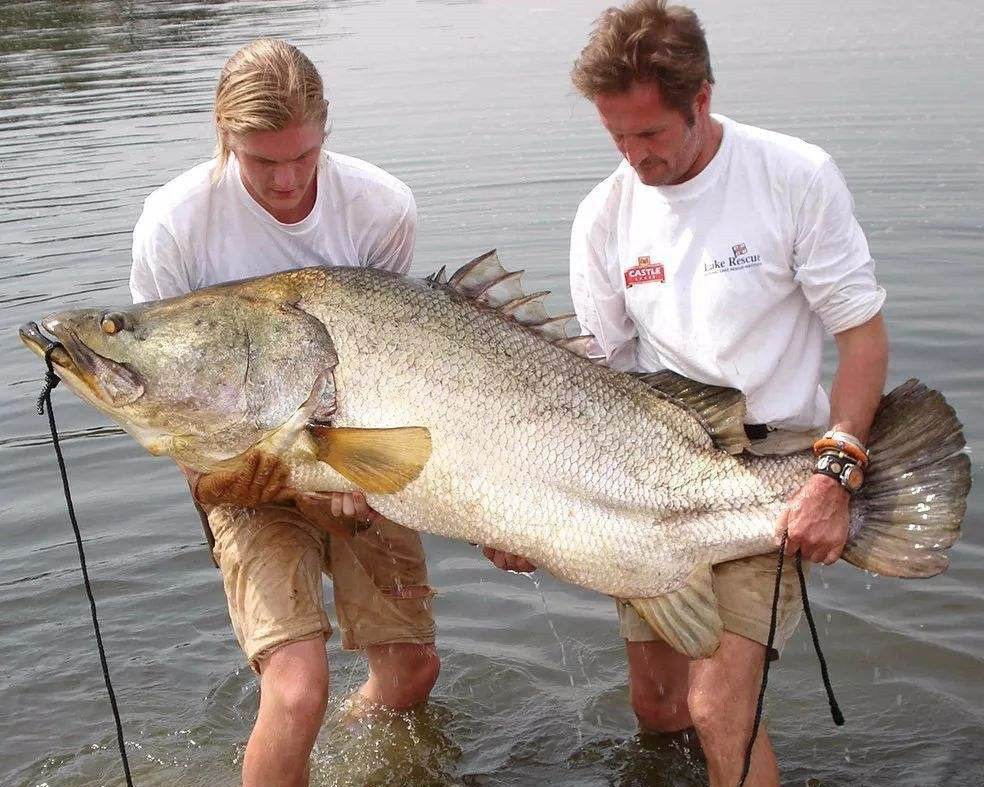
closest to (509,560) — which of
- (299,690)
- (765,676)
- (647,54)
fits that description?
(299,690)

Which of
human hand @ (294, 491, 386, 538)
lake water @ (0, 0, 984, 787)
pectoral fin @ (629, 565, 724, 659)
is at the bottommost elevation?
lake water @ (0, 0, 984, 787)

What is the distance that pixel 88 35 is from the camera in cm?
2619

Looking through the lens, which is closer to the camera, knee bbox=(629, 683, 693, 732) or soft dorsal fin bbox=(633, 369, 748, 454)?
soft dorsal fin bbox=(633, 369, 748, 454)

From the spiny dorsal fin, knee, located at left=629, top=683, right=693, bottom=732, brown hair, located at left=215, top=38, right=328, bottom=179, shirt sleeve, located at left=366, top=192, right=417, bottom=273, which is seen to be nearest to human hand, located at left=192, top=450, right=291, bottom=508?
the spiny dorsal fin

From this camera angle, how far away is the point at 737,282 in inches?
151

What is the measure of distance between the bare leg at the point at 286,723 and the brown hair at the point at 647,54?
202 cm

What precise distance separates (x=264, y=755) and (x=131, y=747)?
1408 mm

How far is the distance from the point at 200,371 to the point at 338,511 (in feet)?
1.98

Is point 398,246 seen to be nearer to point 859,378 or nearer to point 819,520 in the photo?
point 859,378

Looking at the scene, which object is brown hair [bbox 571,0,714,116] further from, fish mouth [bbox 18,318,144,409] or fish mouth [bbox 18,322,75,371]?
fish mouth [bbox 18,322,75,371]

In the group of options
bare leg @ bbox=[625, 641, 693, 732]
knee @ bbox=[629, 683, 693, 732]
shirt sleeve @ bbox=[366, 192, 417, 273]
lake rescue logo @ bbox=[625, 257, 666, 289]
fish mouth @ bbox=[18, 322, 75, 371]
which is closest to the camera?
fish mouth @ bbox=[18, 322, 75, 371]

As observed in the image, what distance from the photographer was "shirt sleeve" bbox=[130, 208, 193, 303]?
13.1 ft

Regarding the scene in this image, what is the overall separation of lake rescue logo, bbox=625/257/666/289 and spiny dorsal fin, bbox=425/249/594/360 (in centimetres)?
33

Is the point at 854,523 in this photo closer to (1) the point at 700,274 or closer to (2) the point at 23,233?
(1) the point at 700,274
